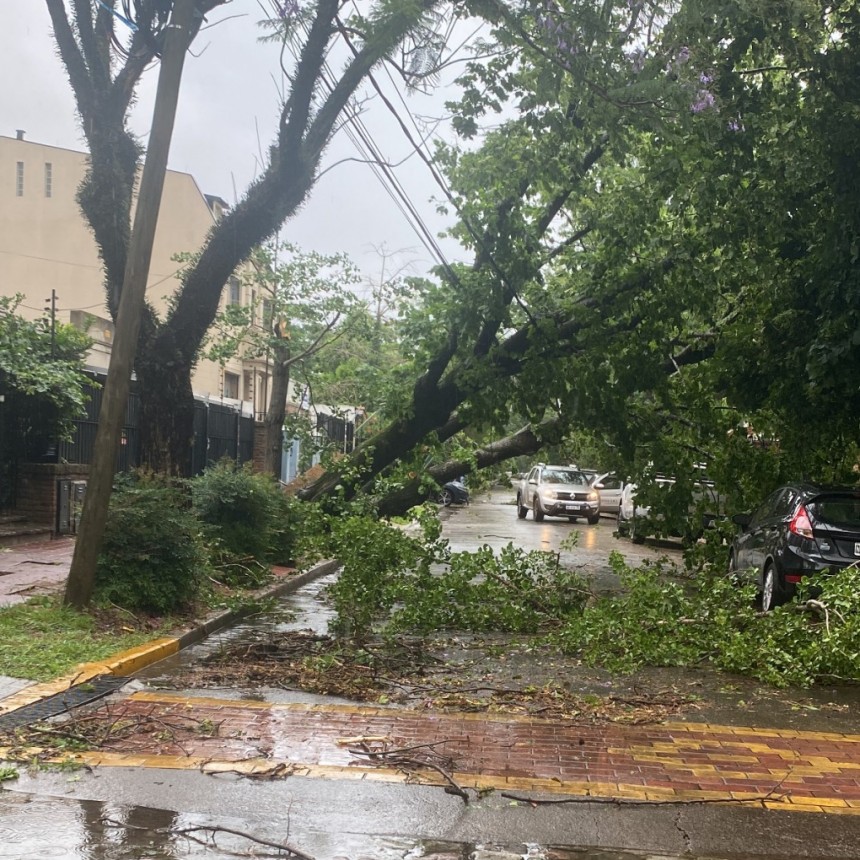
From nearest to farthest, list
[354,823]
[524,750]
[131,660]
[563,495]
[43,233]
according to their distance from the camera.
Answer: [354,823] → [524,750] → [131,660] → [563,495] → [43,233]

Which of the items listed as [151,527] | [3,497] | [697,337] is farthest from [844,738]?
[3,497]

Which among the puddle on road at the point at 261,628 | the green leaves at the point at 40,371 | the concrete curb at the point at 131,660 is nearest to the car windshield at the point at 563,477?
the green leaves at the point at 40,371

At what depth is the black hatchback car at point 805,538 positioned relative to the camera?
9656mm

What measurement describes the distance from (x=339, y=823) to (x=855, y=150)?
8541mm

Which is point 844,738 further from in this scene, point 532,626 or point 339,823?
point 532,626

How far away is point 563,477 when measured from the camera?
100 feet

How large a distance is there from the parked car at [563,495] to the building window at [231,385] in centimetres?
1696

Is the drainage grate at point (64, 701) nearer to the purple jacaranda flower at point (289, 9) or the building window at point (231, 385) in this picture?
the purple jacaranda flower at point (289, 9)

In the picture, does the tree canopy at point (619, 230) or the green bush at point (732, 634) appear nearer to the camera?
the green bush at point (732, 634)

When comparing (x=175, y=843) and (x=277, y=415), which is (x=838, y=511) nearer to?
(x=175, y=843)

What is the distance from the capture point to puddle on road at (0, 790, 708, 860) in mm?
3955

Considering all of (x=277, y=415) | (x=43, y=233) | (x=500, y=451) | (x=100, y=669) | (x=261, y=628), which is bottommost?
(x=261, y=628)

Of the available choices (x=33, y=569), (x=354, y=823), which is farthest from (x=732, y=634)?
(x=33, y=569)

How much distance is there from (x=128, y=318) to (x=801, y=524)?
278 inches
